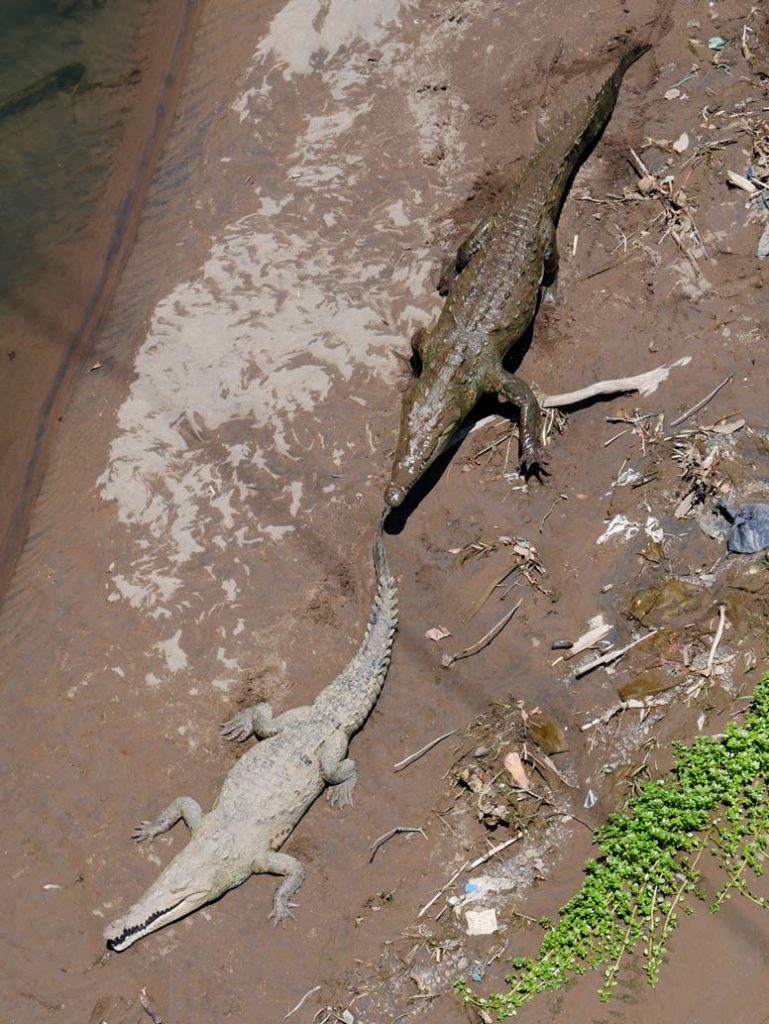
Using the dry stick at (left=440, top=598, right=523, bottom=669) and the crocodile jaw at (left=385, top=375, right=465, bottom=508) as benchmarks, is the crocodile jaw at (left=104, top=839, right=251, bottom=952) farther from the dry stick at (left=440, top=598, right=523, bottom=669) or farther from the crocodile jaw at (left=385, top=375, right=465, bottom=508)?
the crocodile jaw at (left=385, top=375, right=465, bottom=508)

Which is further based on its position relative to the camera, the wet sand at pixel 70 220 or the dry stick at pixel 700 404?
the wet sand at pixel 70 220

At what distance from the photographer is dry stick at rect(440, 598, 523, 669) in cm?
709

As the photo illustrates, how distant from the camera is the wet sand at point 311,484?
268 inches

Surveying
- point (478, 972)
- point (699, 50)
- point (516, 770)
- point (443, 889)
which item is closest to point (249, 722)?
point (443, 889)

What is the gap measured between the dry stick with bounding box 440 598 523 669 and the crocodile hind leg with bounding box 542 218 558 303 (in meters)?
2.55

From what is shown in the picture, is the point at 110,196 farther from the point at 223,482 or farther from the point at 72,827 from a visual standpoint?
the point at 72,827

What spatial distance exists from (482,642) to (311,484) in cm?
187

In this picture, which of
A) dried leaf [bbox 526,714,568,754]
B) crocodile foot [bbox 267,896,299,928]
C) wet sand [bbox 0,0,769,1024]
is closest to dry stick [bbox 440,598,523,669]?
wet sand [bbox 0,0,769,1024]

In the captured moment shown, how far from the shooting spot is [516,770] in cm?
671

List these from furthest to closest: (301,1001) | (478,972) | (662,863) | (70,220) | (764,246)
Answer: (70,220) < (764,246) < (301,1001) < (478,972) < (662,863)

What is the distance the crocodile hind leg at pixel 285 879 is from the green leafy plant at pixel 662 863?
1.34 metres

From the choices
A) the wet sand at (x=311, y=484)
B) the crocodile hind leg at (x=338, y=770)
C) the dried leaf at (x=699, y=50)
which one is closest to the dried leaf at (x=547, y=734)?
the wet sand at (x=311, y=484)

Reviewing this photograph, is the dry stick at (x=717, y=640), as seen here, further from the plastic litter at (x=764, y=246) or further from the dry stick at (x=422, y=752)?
Result: the plastic litter at (x=764, y=246)

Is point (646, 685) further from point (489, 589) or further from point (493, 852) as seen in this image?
point (493, 852)
